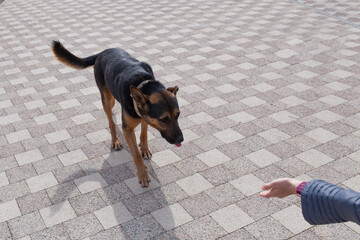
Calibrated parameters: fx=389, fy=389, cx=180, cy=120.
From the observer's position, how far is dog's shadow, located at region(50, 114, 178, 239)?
4469 millimetres

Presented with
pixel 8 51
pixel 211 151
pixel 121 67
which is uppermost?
pixel 121 67

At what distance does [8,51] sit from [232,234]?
9059mm

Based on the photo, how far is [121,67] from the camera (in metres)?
5.33

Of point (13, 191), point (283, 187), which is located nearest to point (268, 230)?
point (283, 187)

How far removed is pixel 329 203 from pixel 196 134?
13.8ft

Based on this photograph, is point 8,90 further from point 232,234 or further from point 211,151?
point 232,234

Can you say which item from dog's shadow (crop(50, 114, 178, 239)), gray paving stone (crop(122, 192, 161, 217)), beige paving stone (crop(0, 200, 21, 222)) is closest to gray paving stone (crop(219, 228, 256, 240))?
dog's shadow (crop(50, 114, 178, 239))

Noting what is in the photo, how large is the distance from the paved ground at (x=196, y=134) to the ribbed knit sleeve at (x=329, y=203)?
204cm

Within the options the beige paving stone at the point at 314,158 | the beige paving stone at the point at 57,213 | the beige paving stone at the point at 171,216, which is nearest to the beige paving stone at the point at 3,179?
the beige paving stone at the point at 57,213

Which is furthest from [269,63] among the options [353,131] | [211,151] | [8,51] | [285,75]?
[8,51]

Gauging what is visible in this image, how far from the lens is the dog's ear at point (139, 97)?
14.6 feet

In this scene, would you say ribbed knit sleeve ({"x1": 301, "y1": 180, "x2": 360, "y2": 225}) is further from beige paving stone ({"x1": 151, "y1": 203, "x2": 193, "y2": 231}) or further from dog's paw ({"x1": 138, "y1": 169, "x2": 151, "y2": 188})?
dog's paw ({"x1": 138, "y1": 169, "x2": 151, "y2": 188})

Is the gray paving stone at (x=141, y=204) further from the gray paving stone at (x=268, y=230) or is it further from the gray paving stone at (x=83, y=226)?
the gray paving stone at (x=268, y=230)

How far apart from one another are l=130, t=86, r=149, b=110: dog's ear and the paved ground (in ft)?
4.01
